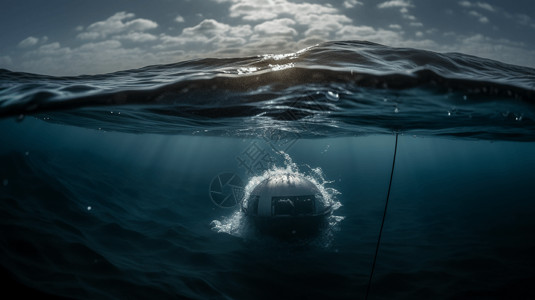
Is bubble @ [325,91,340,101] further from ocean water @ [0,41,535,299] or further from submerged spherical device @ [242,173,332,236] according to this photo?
submerged spherical device @ [242,173,332,236]

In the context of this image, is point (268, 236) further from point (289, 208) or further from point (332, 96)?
point (332, 96)

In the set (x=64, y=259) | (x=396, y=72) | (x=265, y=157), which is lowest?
(x=265, y=157)

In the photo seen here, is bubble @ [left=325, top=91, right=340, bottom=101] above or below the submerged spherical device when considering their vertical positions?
above

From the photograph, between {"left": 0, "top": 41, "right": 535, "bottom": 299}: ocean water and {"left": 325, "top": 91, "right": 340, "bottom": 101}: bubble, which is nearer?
{"left": 0, "top": 41, "right": 535, "bottom": 299}: ocean water

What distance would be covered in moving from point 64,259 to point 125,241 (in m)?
4.62

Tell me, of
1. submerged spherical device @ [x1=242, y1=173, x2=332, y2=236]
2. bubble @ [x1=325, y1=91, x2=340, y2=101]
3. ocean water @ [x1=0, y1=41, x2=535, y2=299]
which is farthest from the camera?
submerged spherical device @ [x1=242, y1=173, x2=332, y2=236]

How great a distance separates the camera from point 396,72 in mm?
6715

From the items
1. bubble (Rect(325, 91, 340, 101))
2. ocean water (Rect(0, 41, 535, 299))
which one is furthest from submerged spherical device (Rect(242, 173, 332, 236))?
bubble (Rect(325, 91, 340, 101))

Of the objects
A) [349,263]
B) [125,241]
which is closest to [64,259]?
[125,241]

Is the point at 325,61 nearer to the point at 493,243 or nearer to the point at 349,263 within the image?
the point at 349,263

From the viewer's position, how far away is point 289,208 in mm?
9992

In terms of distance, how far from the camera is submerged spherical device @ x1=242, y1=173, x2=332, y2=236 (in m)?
10.0

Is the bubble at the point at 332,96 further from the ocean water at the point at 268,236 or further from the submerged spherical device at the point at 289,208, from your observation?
the submerged spherical device at the point at 289,208

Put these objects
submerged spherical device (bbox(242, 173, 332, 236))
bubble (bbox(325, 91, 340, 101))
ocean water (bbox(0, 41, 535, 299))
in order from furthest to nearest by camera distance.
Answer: submerged spherical device (bbox(242, 173, 332, 236))
bubble (bbox(325, 91, 340, 101))
ocean water (bbox(0, 41, 535, 299))
